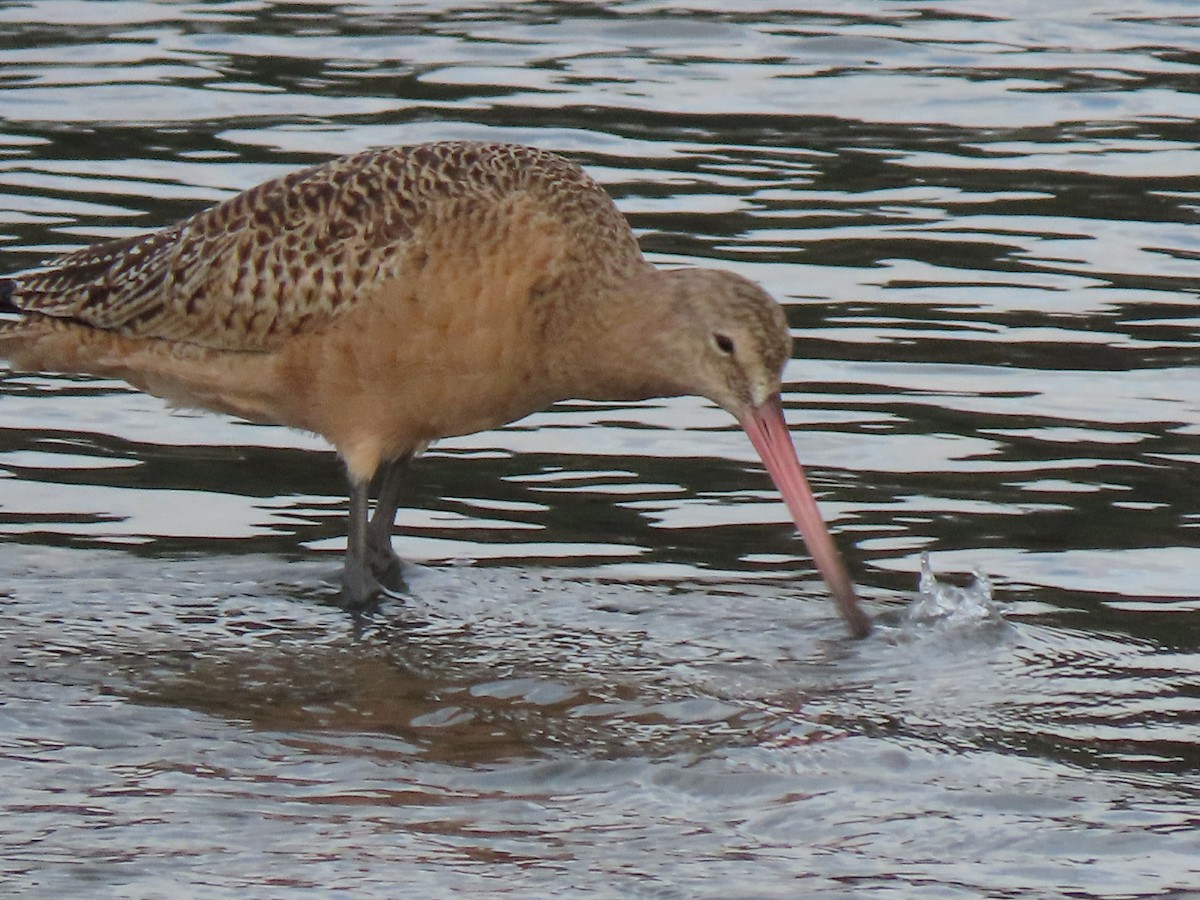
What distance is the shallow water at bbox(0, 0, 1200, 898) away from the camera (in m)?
5.57

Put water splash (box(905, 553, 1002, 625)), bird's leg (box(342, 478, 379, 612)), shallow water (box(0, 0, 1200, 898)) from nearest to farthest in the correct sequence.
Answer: shallow water (box(0, 0, 1200, 898))
water splash (box(905, 553, 1002, 625))
bird's leg (box(342, 478, 379, 612))

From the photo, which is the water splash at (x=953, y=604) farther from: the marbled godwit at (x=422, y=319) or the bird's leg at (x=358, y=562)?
the bird's leg at (x=358, y=562)

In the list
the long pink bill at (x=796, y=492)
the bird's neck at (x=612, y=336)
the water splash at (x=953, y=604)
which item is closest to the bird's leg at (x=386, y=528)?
the bird's neck at (x=612, y=336)

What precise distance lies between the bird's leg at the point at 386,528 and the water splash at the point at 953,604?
5.09ft

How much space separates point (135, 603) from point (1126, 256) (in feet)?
16.8

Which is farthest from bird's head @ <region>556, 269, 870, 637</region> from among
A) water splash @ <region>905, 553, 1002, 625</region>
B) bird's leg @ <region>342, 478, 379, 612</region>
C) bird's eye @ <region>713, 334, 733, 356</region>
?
bird's leg @ <region>342, 478, 379, 612</region>

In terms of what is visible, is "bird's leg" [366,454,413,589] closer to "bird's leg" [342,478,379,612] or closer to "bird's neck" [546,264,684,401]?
"bird's leg" [342,478,379,612]

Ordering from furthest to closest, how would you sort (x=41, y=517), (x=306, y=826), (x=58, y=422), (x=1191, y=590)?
(x=58, y=422) < (x=41, y=517) < (x=1191, y=590) < (x=306, y=826)

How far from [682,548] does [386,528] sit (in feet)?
2.99

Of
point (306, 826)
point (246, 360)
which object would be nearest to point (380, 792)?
point (306, 826)

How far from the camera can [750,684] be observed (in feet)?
22.0

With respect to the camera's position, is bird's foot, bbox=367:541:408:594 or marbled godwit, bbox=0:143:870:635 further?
bird's foot, bbox=367:541:408:594

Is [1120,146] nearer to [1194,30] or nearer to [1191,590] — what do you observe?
[1194,30]

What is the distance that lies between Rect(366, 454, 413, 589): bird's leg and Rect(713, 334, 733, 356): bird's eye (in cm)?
123
